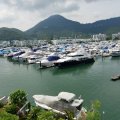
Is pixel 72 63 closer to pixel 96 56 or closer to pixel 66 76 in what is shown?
pixel 66 76

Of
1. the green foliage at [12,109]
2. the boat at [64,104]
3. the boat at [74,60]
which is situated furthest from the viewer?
the boat at [74,60]

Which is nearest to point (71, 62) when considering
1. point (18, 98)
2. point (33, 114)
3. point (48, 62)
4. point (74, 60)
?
point (74, 60)

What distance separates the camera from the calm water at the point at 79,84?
45697mm

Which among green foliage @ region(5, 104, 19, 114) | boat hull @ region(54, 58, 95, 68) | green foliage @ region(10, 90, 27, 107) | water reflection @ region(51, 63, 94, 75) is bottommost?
water reflection @ region(51, 63, 94, 75)

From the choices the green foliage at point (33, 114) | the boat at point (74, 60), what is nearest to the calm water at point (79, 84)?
the boat at point (74, 60)

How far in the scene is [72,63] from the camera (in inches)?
3595

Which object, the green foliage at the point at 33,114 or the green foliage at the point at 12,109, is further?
the green foliage at the point at 12,109

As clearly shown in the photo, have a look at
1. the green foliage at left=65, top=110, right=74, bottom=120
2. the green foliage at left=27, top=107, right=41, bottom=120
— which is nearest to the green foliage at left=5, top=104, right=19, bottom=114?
the green foliage at left=27, top=107, right=41, bottom=120

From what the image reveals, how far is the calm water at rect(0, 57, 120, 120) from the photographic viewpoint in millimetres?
45697

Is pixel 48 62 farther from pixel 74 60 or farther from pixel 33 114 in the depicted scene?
pixel 33 114

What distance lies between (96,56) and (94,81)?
52030 millimetres

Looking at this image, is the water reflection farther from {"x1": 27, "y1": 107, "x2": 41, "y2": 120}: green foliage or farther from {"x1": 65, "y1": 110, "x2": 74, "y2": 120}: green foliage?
{"x1": 27, "y1": 107, "x2": 41, "y2": 120}: green foliage

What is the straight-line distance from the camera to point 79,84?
205 ft

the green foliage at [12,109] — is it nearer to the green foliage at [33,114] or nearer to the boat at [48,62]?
the green foliage at [33,114]
